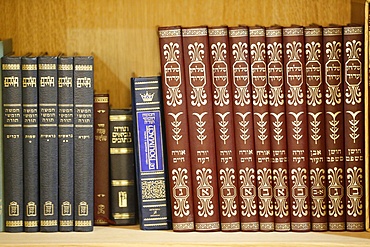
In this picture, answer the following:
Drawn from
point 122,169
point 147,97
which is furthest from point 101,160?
point 147,97

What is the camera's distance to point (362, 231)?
130 cm

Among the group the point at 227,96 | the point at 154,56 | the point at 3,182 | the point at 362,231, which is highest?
the point at 154,56

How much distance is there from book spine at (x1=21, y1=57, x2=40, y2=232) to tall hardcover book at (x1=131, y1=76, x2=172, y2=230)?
175 mm

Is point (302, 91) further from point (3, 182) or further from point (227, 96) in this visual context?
point (3, 182)

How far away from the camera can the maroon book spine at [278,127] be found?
1282 mm

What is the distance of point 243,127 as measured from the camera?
4.24ft

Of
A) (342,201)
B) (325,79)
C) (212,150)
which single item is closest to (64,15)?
(212,150)

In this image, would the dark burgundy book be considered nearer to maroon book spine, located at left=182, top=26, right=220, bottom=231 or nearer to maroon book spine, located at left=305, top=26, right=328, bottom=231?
maroon book spine, located at left=305, top=26, right=328, bottom=231

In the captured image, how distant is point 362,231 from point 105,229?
462 mm

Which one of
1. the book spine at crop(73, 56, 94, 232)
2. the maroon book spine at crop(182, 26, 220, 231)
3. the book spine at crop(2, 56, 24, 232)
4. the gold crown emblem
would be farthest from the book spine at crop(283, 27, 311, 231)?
the book spine at crop(2, 56, 24, 232)

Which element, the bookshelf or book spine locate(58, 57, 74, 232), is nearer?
book spine locate(58, 57, 74, 232)

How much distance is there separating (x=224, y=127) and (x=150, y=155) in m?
0.14

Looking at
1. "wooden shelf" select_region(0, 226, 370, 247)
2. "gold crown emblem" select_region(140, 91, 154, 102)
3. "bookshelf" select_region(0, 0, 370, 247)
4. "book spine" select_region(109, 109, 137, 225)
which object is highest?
"bookshelf" select_region(0, 0, 370, 247)

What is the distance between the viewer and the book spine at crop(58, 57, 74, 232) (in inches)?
50.8
